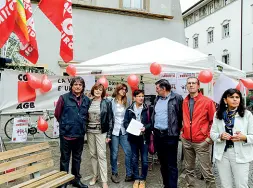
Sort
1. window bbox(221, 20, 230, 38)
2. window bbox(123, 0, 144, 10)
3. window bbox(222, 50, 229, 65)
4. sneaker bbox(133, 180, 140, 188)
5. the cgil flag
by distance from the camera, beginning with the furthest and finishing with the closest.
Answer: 1. window bbox(222, 50, 229, 65)
2. window bbox(221, 20, 230, 38)
3. window bbox(123, 0, 144, 10)
4. sneaker bbox(133, 180, 140, 188)
5. the cgil flag

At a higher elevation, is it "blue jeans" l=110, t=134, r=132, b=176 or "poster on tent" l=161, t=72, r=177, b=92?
"poster on tent" l=161, t=72, r=177, b=92

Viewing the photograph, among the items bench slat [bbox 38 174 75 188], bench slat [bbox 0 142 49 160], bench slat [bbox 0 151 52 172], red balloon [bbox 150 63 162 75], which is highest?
A: red balloon [bbox 150 63 162 75]

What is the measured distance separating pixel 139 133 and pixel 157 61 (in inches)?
61.6

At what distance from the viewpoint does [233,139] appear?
10.4 feet

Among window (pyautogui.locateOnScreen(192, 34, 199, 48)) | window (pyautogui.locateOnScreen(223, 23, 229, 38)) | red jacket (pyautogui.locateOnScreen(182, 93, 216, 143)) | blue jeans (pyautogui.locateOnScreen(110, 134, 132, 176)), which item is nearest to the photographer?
red jacket (pyautogui.locateOnScreen(182, 93, 216, 143))

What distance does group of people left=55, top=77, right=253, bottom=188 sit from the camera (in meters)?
3.24

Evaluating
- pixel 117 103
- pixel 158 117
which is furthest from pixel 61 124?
pixel 158 117

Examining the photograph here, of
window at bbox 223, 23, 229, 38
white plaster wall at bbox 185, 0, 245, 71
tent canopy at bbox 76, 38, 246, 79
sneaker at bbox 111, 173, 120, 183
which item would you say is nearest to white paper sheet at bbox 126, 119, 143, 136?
sneaker at bbox 111, 173, 120, 183

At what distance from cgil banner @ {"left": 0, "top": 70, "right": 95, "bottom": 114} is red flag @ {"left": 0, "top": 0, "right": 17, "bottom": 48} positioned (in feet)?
1.97

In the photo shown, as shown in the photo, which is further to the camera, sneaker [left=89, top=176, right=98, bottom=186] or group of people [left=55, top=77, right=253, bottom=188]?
sneaker [left=89, top=176, right=98, bottom=186]

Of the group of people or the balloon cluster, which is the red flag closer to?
the balloon cluster

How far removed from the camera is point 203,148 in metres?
3.98

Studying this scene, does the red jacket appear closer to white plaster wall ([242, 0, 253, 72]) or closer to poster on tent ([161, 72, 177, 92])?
poster on tent ([161, 72, 177, 92])

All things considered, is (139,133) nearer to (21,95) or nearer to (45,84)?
(45,84)
